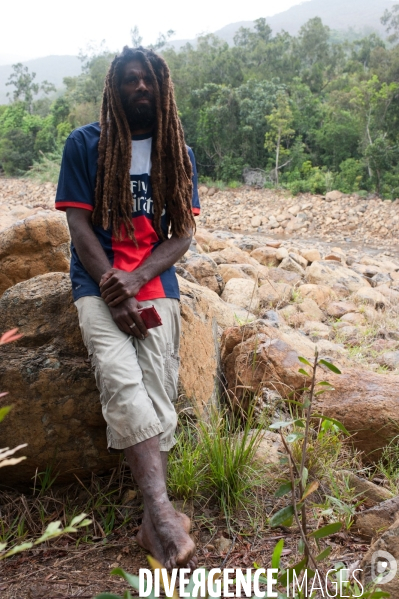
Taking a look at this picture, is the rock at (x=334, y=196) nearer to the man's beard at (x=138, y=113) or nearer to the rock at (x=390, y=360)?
the rock at (x=390, y=360)

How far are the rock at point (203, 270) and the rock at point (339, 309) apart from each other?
1372 mm

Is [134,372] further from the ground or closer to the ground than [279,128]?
further from the ground

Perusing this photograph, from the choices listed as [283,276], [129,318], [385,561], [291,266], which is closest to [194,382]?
[129,318]

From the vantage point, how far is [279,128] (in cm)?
2450

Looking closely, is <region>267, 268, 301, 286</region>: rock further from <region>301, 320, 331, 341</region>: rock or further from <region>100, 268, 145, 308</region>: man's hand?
<region>100, 268, 145, 308</region>: man's hand

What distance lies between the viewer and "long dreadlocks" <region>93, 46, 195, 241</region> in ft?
7.34

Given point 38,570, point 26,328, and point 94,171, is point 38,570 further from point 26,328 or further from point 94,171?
point 94,171

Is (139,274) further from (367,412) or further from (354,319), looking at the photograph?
(354,319)

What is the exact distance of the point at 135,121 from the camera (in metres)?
2.35

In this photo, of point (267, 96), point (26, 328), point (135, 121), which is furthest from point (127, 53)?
point (267, 96)

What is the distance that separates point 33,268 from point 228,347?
1.18 metres

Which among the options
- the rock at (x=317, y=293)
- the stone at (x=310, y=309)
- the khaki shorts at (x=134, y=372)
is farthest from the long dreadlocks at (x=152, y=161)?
the rock at (x=317, y=293)

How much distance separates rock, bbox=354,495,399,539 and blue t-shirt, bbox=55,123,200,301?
101 cm

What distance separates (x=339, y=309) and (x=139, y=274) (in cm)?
447
